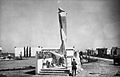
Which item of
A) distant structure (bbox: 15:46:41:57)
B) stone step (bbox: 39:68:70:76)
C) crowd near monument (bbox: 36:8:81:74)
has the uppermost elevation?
crowd near monument (bbox: 36:8:81:74)

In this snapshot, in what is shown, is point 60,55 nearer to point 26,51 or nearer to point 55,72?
point 55,72

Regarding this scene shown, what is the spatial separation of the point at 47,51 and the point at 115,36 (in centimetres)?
273

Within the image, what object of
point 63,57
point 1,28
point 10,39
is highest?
point 1,28

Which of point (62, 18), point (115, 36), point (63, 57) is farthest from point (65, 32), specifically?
point (115, 36)

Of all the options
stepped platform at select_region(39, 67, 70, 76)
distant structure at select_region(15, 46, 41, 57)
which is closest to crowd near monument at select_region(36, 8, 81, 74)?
stepped platform at select_region(39, 67, 70, 76)

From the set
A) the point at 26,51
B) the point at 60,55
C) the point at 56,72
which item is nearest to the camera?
the point at 56,72

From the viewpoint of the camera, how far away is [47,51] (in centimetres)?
647

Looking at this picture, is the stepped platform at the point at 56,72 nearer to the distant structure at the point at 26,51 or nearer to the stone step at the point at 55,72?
the stone step at the point at 55,72

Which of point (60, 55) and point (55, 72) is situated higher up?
point (60, 55)

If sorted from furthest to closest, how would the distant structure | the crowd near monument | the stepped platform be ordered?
the distant structure
the crowd near monument
the stepped platform

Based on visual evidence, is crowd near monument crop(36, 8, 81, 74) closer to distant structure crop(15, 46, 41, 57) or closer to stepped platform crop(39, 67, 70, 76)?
stepped platform crop(39, 67, 70, 76)

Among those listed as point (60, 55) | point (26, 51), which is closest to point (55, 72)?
point (60, 55)

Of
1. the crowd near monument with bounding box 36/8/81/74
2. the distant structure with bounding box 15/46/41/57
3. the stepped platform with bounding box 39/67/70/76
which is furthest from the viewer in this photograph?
the distant structure with bounding box 15/46/41/57

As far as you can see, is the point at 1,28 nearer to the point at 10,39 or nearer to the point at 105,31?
the point at 10,39
